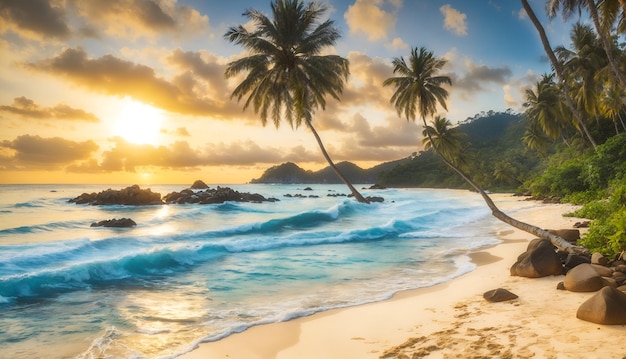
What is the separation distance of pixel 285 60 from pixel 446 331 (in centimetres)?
2206

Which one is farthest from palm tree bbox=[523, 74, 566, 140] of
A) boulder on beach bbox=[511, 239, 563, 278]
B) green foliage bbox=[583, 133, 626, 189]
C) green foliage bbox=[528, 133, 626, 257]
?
boulder on beach bbox=[511, 239, 563, 278]

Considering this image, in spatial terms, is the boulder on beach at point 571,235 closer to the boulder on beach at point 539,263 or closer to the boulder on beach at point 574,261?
the boulder on beach at point 574,261

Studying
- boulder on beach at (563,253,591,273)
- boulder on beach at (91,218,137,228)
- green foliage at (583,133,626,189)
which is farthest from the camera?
boulder on beach at (91,218,137,228)

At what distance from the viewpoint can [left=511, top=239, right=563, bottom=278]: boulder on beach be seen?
Result: 801cm

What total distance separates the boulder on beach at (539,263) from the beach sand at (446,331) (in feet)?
0.66

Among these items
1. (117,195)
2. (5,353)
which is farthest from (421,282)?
(117,195)

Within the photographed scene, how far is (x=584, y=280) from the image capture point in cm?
644

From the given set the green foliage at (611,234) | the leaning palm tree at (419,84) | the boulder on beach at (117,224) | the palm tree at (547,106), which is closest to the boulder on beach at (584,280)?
→ the green foliage at (611,234)

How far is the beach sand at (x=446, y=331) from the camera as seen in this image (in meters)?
4.62

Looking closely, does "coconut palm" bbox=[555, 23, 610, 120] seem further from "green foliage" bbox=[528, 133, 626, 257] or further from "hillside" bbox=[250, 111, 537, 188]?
"hillside" bbox=[250, 111, 537, 188]

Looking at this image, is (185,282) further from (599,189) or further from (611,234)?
(599,189)

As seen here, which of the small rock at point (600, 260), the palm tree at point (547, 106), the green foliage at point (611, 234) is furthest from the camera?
the palm tree at point (547, 106)

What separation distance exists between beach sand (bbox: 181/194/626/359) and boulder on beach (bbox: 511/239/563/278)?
0.66 ft

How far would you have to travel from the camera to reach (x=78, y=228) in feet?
77.8
